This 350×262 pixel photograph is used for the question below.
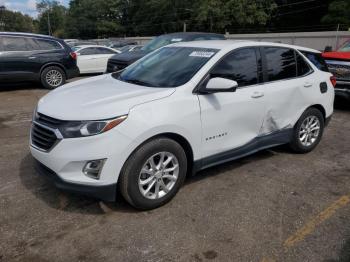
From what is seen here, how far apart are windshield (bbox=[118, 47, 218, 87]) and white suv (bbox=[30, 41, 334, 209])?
1 cm

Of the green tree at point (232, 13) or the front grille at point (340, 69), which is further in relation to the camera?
the green tree at point (232, 13)

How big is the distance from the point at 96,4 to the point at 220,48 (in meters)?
89.4

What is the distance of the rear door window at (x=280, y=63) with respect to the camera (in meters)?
4.55

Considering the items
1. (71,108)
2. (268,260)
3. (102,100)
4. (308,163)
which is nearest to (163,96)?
(102,100)

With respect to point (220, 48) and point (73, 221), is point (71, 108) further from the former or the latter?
point (220, 48)

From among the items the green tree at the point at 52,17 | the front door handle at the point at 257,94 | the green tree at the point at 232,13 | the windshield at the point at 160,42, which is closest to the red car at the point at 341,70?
the windshield at the point at 160,42

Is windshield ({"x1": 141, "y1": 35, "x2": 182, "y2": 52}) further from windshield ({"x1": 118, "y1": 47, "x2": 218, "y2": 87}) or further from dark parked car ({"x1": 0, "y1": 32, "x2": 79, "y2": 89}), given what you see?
windshield ({"x1": 118, "y1": 47, "x2": 218, "y2": 87})

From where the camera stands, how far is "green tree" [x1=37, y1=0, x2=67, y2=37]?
106175mm

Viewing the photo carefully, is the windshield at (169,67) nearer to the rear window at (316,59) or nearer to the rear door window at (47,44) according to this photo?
the rear window at (316,59)

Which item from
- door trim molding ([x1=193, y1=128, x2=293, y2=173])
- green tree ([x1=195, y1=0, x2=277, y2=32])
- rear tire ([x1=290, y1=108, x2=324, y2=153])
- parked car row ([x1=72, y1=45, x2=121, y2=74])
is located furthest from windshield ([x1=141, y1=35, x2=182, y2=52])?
green tree ([x1=195, y1=0, x2=277, y2=32])

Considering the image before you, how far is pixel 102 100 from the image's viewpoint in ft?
11.3

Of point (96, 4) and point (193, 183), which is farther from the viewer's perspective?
point (96, 4)

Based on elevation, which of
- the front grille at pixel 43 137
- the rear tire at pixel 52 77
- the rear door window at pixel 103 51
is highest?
the rear door window at pixel 103 51

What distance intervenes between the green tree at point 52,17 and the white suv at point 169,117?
103 meters
